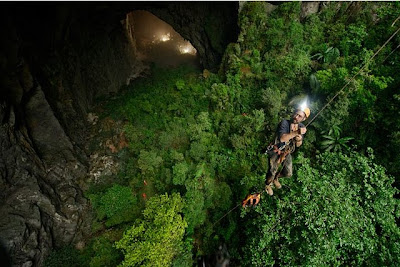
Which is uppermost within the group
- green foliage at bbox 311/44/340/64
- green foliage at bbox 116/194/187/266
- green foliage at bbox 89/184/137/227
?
green foliage at bbox 311/44/340/64

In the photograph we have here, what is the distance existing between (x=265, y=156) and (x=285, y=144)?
4784 mm

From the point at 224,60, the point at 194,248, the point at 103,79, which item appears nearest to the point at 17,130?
the point at 103,79

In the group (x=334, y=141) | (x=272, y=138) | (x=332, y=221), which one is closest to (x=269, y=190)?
(x=332, y=221)

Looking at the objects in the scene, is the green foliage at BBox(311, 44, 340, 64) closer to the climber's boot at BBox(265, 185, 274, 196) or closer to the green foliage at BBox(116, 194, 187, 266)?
the climber's boot at BBox(265, 185, 274, 196)

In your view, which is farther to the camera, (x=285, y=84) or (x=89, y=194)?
(x=285, y=84)

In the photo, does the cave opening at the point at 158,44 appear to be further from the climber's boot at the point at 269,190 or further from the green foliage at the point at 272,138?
the climber's boot at the point at 269,190

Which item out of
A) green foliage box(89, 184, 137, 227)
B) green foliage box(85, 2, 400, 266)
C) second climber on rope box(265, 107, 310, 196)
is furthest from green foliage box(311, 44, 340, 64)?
green foliage box(89, 184, 137, 227)

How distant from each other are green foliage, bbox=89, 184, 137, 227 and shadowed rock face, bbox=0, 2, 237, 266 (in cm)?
70

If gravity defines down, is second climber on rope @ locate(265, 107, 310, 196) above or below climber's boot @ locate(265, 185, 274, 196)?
above

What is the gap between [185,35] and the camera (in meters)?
15.2

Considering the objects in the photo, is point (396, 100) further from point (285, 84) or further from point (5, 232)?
point (5, 232)

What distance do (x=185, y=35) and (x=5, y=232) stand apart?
45.8 ft

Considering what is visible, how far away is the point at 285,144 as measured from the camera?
5.32 meters

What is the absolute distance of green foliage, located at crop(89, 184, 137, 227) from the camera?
8930 mm
